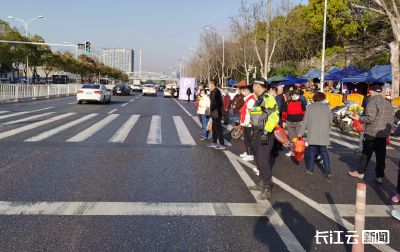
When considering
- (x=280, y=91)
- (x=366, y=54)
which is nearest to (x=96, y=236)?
(x=280, y=91)

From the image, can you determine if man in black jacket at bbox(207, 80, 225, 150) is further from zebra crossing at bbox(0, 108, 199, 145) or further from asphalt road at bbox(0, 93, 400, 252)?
zebra crossing at bbox(0, 108, 199, 145)

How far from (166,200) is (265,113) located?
2044 millimetres

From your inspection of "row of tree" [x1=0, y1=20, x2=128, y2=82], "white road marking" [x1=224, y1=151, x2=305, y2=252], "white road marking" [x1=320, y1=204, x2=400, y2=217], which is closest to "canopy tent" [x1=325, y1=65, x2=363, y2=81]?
"white road marking" [x1=320, y1=204, x2=400, y2=217]

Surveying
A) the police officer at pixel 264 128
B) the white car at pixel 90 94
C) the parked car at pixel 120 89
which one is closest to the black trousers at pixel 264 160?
the police officer at pixel 264 128

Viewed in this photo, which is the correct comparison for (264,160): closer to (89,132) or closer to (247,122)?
(247,122)

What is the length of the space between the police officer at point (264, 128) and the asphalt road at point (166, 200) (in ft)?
1.01

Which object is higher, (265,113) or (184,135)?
(265,113)

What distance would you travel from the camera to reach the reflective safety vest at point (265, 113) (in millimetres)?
5191

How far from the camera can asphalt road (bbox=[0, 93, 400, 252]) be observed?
3.65 m

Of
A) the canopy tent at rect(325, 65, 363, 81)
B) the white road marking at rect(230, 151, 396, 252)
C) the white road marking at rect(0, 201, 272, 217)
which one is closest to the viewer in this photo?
the white road marking at rect(230, 151, 396, 252)

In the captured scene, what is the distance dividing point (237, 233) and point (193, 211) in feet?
2.77

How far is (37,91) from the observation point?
28859 mm

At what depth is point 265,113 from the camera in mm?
5324

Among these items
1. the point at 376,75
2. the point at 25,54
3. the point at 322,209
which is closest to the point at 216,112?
the point at 322,209
